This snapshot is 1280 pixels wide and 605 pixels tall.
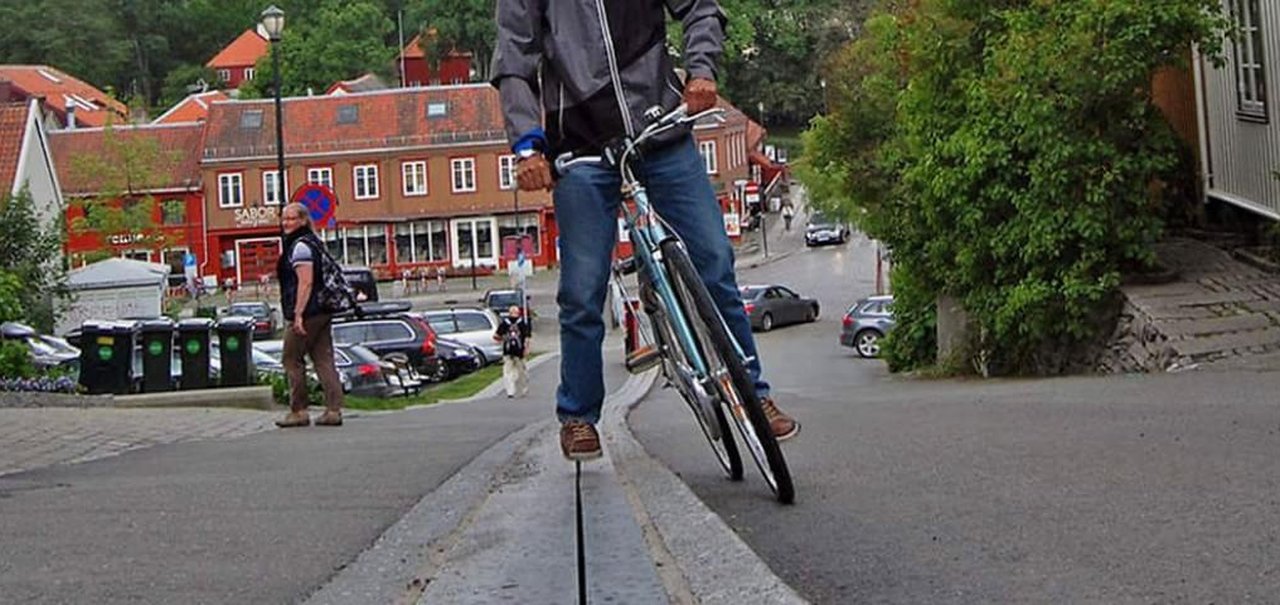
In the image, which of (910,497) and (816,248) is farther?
(816,248)

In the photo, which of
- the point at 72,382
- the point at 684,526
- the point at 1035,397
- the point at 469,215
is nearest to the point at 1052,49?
the point at 1035,397

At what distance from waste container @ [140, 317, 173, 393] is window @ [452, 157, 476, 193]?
206 feet

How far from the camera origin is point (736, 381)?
17.4 feet

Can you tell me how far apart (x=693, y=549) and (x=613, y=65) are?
6.41ft

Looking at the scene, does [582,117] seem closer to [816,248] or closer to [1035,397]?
[1035,397]

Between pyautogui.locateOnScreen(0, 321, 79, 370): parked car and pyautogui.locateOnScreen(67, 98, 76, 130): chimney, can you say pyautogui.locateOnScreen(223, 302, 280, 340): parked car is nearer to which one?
pyautogui.locateOnScreen(0, 321, 79, 370): parked car

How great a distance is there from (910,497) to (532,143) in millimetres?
1721

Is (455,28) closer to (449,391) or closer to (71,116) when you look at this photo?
(71,116)

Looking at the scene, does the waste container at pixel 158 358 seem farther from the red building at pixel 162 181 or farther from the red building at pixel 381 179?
the red building at pixel 381 179

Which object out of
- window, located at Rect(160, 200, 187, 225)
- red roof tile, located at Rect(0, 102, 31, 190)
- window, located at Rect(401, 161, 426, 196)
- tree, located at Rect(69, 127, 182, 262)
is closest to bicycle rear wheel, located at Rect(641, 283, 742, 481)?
red roof tile, located at Rect(0, 102, 31, 190)

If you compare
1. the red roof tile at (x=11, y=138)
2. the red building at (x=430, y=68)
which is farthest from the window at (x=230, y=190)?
the red building at (x=430, y=68)

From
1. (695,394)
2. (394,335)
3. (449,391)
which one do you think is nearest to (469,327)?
(394,335)

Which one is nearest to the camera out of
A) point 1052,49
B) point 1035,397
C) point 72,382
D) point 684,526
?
point 684,526

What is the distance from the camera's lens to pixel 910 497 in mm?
5684
